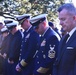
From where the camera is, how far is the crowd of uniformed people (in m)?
4.63

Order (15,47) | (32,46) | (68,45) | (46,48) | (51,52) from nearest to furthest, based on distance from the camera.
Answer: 1. (68,45)
2. (51,52)
3. (46,48)
4. (32,46)
5. (15,47)

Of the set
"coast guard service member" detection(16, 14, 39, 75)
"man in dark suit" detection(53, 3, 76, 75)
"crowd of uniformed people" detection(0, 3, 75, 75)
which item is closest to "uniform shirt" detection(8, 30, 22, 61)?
"crowd of uniformed people" detection(0, 3, 75, 75)

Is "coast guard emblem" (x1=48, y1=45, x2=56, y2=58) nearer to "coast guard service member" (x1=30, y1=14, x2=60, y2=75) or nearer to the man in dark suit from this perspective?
"coast guard service member" (x1=30, y1=14, x2=60, y2=75)

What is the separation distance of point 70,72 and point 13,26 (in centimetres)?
365

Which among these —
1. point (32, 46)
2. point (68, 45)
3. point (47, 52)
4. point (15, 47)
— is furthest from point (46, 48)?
point (15, 47)

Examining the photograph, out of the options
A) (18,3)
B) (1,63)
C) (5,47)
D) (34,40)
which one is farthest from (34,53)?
(18,3)

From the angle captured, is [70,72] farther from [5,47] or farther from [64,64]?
[5,47]

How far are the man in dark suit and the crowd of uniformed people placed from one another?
0.04 m

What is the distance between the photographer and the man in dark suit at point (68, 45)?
11.0 ft

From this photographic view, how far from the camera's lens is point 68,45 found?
338cm

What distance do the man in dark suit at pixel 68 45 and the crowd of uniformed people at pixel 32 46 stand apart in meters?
0.04

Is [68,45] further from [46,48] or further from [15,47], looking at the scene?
[15,47]

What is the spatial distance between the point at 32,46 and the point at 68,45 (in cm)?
233

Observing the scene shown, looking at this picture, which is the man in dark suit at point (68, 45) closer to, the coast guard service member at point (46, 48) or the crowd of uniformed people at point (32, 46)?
the crowd of uniformed people at point (32, 46)
